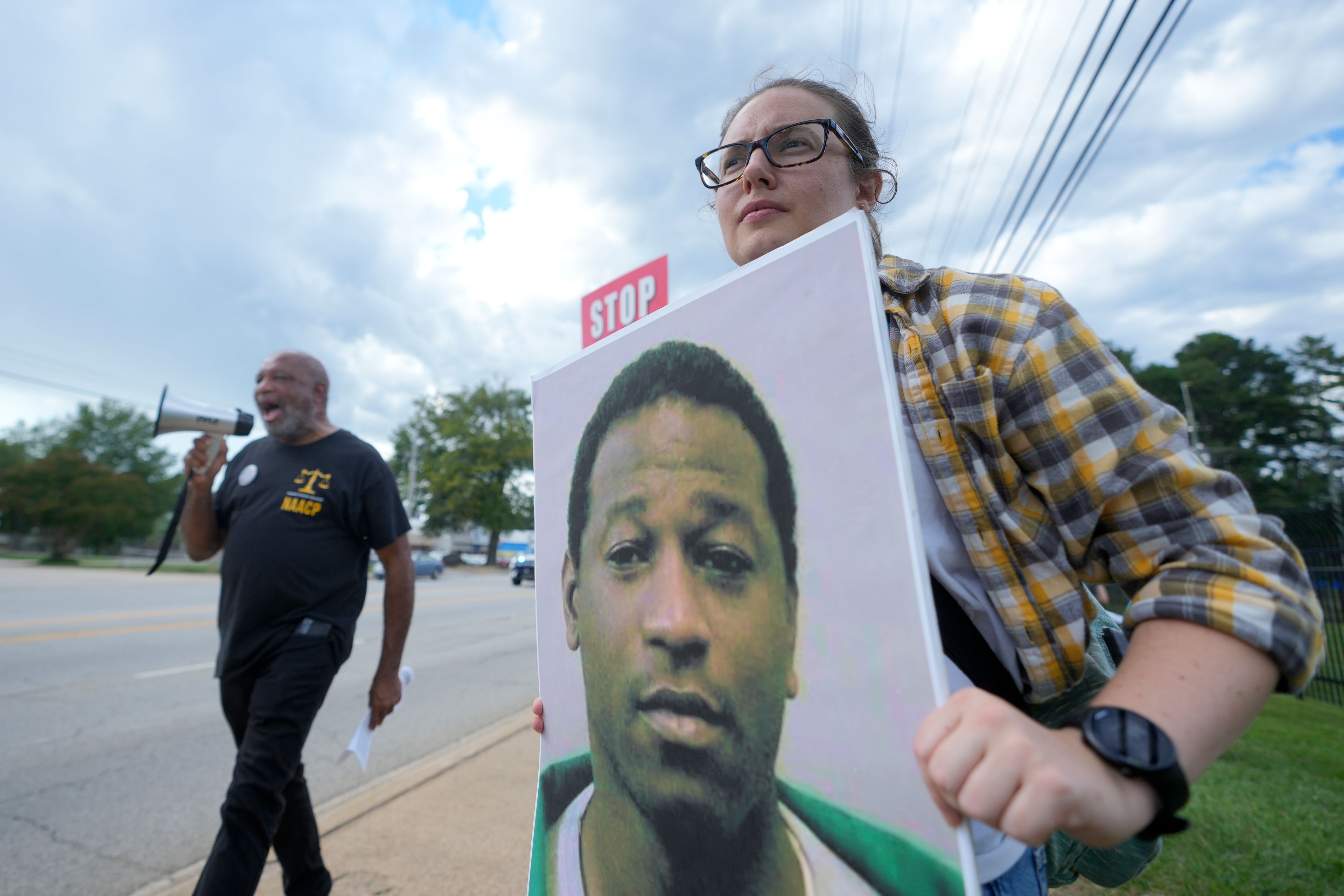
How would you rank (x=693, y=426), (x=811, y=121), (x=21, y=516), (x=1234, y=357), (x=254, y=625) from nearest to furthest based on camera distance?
(x=693, y=426), (x=811, y=121), (x=254, y=625), (x=21, y=516), (x=1234, y=357)

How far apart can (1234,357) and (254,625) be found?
5458cm

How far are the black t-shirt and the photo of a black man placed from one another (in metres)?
1.73

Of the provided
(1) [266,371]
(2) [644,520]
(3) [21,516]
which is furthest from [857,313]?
(3) [21,516]

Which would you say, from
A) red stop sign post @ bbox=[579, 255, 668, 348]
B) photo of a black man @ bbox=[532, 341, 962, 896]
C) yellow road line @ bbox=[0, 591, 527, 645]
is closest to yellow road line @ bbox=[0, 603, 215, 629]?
yellow road line @ bbox=[0, 591, 527, 645]

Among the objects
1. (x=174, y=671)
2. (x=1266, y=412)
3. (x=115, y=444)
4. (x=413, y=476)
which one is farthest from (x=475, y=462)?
(x=1266, y=412)

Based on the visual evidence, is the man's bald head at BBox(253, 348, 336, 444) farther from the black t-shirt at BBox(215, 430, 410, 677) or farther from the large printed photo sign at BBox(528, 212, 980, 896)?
the large printed photo sign at BBox(528, 212, 980, 896)

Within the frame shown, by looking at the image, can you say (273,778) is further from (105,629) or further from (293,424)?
(105,629)

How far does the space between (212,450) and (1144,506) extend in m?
3.23

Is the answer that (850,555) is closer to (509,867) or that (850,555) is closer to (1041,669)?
(1041,669)

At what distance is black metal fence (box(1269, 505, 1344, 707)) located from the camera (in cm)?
660

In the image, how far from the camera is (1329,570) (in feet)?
21.6

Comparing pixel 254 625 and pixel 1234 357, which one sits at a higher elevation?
pixel 1234 357

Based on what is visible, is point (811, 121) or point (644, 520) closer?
point (644, 520)

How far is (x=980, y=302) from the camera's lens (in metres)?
0.88
